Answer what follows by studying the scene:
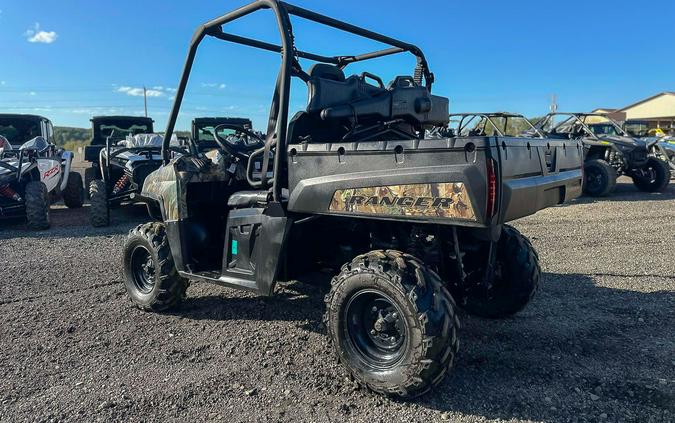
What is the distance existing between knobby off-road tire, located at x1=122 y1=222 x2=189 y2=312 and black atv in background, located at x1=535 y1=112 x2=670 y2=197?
1032 centimetres

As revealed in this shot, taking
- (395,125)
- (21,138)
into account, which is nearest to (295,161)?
(395,125)

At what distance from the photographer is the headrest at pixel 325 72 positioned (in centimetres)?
368

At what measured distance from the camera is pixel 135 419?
271 cm

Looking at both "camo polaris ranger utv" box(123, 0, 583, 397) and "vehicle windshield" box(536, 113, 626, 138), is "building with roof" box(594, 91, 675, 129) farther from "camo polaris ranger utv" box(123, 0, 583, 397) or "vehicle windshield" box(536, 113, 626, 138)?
"camo polaris ranger utv" box(123, 0, 583, 397)

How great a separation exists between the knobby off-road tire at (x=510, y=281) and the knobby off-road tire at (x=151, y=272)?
2.32 meters

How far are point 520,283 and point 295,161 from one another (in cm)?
196

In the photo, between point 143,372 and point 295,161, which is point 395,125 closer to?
point 295,161

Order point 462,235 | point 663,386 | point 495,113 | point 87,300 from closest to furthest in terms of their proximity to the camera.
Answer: point 663,386 < point 462,235 < point 87,300 < point 495,113

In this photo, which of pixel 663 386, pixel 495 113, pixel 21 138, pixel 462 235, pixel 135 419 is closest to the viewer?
pixel 135 419

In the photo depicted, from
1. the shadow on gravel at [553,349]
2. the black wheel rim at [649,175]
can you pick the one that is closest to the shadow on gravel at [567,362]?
the shadow on gravel at [553,349]

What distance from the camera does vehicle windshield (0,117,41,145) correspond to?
12.0 meters

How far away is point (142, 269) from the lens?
4656mm

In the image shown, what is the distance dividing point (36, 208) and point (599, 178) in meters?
11.7

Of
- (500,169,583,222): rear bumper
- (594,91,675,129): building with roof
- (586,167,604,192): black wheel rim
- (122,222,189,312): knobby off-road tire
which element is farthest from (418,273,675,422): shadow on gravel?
(594,91,675,129): building with roof
